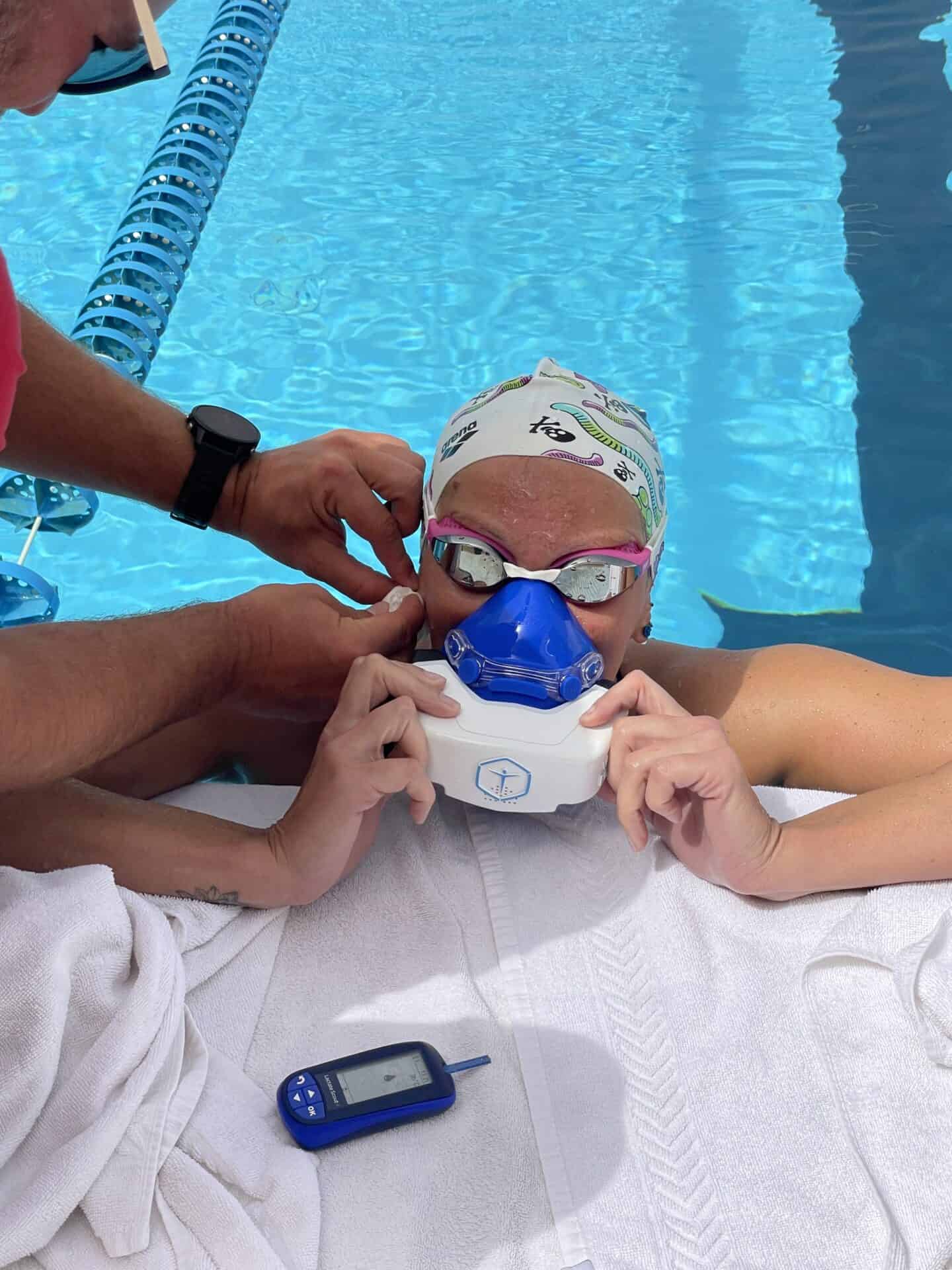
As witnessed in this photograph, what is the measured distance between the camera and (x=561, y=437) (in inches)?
102

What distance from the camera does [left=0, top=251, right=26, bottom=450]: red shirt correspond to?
1653 millimetres

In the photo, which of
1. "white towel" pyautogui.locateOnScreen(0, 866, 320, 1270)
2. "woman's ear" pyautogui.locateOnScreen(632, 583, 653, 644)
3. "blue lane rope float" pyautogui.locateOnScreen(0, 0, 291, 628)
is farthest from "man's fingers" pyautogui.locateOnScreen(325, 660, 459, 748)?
"blue lane rope float" pyautogui.locateOnScreen(0, 0, 291, 628)

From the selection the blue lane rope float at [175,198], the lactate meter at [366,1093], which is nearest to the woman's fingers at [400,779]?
the lactate meter at [366,1093]

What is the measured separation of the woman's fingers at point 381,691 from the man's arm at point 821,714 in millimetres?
820

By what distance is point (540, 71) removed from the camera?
7.09 m

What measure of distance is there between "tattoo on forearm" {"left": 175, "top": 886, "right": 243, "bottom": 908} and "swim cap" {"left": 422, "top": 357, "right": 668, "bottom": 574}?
3.15ft

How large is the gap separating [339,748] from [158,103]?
5900 millimetres

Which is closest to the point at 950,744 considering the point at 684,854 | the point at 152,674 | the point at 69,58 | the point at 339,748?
the point at 684,854

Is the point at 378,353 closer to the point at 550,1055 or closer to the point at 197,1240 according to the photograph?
the point at 550,1055

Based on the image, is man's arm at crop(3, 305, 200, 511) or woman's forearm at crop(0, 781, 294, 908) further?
man's arm at crop(3, 305, 200, 511)

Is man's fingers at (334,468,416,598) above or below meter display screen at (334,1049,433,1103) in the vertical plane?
above

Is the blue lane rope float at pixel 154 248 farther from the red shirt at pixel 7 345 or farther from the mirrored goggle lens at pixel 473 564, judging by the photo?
the red shirt at pixel 7 345

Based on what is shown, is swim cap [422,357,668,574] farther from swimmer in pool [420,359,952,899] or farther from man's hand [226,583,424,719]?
man's hand [226,583,424,719]

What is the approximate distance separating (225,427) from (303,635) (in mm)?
698
